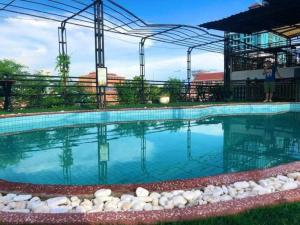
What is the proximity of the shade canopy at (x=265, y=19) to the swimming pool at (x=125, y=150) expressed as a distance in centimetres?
587

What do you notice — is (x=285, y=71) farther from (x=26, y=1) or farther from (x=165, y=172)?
(x=165, y=172)

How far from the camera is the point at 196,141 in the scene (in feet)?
18.1

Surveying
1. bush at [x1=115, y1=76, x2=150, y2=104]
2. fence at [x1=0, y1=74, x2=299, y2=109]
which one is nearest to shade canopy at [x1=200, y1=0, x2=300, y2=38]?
fence at [x1=0, y1=74, x2=299, y2=109]

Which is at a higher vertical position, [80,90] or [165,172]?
[80,90]

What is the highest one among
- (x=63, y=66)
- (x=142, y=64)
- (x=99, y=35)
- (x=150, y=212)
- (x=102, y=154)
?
(x=99, y=35)

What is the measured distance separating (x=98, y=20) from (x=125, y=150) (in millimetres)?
5758

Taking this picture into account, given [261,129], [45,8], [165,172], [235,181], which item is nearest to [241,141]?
[261,129]

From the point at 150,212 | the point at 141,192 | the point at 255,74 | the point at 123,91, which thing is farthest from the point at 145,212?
the point at 255,74

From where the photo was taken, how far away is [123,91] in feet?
40.8

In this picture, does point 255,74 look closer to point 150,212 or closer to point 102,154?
point 102,154

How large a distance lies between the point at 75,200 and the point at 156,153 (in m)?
2.30

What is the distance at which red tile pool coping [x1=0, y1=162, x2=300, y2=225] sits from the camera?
178 centimetres

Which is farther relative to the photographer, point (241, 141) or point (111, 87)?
point (111, 87)

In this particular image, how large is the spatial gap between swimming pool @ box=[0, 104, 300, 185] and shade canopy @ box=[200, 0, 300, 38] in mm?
5866
